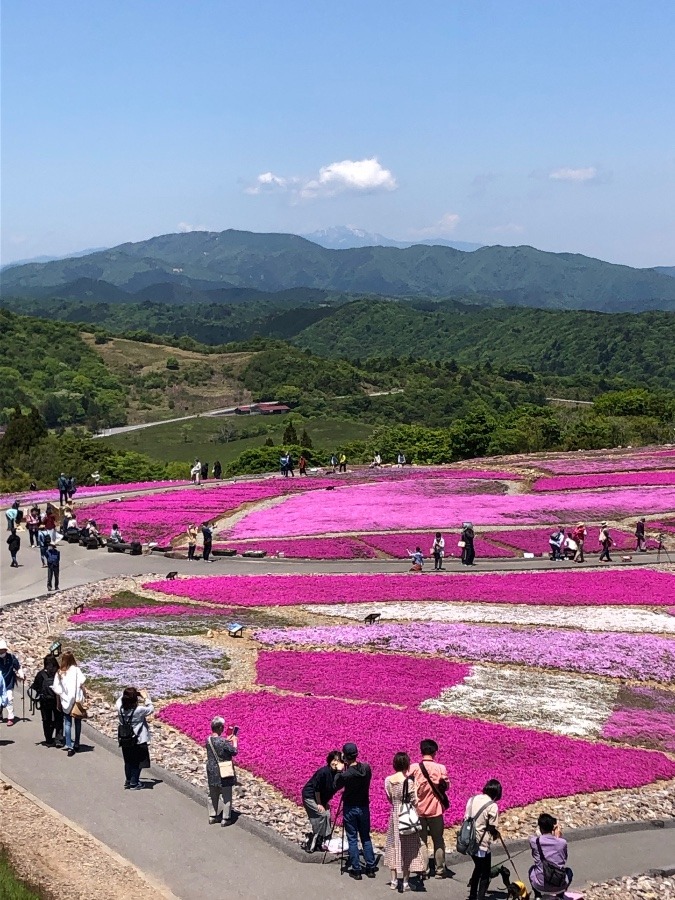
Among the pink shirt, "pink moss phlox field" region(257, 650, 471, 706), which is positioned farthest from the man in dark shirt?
"pink moss phlox field" region(257, 650, 471, 706)

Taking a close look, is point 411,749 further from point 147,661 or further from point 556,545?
point 556,545

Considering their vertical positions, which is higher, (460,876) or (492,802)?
(492,802)

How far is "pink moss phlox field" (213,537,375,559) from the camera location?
169 ft

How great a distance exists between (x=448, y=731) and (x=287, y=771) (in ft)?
14.4

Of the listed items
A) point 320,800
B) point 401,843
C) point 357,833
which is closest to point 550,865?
point 401,843

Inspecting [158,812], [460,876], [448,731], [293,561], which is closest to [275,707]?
[448,731]

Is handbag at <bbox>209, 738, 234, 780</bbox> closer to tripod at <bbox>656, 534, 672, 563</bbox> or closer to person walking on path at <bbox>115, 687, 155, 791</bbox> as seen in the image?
person walking on path at <bbox>115, 687, 155, 791</bbox>

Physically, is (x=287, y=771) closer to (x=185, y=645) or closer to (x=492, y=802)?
(x=492, y=802)

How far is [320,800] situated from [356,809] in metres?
0.79

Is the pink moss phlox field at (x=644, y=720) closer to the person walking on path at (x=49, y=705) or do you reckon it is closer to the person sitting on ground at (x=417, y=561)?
the person walking on path at (x=49, y=705)

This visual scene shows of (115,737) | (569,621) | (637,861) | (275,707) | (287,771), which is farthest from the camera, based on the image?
(569,621)

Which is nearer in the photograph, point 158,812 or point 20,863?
point 20,863

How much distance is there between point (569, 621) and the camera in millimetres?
37031

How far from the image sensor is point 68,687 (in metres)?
21.4
